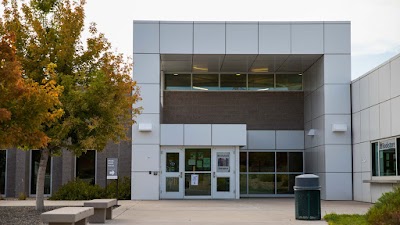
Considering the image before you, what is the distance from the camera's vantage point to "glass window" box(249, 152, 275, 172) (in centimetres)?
3322

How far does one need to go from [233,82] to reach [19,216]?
1722 cm

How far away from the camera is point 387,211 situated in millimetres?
13727

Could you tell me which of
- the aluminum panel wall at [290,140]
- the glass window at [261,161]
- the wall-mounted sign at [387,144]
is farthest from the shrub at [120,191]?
the wall-mounted sign at [387,144]

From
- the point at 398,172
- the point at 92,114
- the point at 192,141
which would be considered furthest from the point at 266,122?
the point at 92,114

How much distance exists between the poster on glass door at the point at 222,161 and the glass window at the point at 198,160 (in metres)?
0.47

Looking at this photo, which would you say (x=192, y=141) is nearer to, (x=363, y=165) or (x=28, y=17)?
(x=363, y=165)

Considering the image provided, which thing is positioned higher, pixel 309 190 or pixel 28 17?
pixel 28 17

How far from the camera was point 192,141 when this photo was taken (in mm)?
29297

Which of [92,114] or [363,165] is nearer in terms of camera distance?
[92,114]

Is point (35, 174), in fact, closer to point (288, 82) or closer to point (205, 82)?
point (205, 82)

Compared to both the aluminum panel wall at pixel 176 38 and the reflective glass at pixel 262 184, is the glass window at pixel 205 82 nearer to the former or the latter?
the aluminum panel wall at pixel 176 38

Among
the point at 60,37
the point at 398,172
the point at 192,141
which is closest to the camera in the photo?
the point at 60,37

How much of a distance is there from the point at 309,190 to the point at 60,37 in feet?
30.5

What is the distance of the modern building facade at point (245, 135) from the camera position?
28484 millimetres
